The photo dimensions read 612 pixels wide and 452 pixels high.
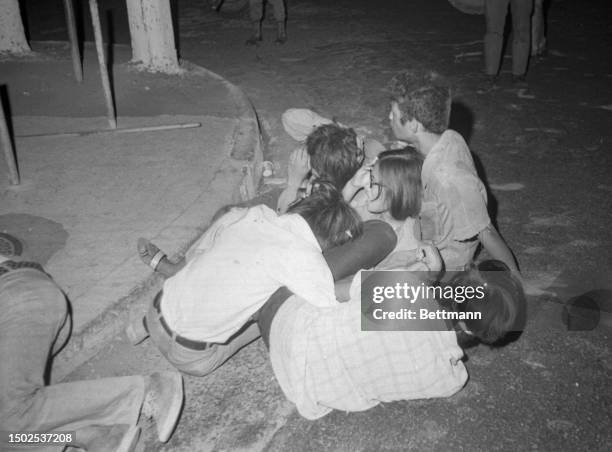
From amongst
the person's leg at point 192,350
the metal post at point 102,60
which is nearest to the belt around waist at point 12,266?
the person's leg at point 192,350

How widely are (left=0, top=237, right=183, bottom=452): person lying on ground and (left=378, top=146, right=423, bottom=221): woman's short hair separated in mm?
1424

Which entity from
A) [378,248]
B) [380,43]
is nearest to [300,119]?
[378,248]

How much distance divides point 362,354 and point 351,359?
0.05 m

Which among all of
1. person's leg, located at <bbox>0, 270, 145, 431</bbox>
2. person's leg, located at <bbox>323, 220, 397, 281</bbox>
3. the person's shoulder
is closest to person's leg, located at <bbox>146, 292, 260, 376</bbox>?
person's leg, located at <bbox>0, 270, 145, 431</bbox>

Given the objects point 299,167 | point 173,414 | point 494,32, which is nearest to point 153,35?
point 299,167

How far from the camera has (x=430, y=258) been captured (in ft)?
8.85

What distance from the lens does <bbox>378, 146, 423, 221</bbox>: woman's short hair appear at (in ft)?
8.93

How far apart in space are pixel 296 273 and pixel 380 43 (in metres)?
6.97

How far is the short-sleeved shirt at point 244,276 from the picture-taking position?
210 cm

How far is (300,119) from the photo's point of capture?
3.97 metres

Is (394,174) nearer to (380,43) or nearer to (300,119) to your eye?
(300,119)

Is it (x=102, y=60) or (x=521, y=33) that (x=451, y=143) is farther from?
(x=521, y=33)

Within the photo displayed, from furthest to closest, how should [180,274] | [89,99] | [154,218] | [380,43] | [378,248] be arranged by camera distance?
[380,43] < [89,99] < [154,218] < [378,248] < [180,274]

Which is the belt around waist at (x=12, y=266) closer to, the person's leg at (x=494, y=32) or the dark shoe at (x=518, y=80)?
the person's leg at (x=494, y=32)
